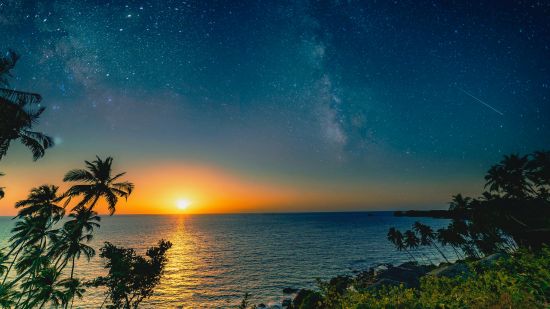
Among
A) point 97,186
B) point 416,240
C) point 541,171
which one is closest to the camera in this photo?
point 97,186

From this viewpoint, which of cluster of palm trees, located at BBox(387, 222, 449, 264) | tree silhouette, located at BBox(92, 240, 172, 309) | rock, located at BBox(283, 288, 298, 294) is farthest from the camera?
cluster of palm trees, located at BBox(387, 222, 449, 264)

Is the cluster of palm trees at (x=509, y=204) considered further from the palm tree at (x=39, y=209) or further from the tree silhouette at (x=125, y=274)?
the palm tree at (x=39, y=209)

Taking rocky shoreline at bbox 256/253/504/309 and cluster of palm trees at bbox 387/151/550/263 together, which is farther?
cluster of palm trees at bbox 387/151/550/263

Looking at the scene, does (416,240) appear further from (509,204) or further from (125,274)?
(125,274)

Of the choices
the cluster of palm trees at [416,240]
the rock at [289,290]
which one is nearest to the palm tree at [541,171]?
the cluster of palm trees at [416,240]

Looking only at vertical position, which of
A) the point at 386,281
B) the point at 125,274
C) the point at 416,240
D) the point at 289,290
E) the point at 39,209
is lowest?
the point at 289,290

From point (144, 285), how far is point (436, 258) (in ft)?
219

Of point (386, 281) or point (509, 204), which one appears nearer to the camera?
point (386, 281)

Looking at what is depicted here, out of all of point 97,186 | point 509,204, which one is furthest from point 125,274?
point 509,204

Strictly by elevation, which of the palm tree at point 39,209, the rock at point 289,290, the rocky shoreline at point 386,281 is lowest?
the rock at point 289,290

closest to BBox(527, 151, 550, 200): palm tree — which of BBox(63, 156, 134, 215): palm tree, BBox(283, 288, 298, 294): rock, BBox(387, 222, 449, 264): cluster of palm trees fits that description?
BBox(387, 222, 449, 264): cluster of palm trees

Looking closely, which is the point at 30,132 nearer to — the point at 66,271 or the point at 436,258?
the point at 66,271

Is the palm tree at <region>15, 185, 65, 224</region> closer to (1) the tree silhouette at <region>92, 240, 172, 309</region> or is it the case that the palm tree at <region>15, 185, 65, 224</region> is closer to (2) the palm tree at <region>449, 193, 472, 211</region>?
(1) the tree silhouette at <region>92, 240, 172, 309</region>

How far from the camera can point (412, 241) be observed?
58094 millimetres
